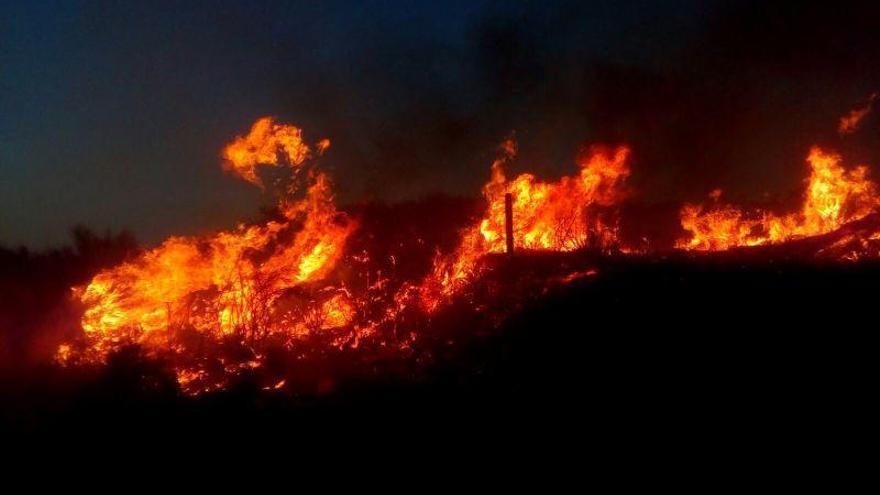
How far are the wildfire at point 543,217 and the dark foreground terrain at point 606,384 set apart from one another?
7.83 ft

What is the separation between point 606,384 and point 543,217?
7573mm

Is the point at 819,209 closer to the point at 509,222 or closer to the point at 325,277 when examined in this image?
the point at 509,222

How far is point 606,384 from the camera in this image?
905 centimetres

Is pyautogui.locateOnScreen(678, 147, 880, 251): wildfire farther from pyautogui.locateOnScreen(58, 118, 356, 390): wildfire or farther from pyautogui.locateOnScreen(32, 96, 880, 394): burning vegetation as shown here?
pyautogui.locateOnScreen(58, 118, 356, 390): wildfire

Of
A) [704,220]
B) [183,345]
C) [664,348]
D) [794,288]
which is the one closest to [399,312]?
[183,345]

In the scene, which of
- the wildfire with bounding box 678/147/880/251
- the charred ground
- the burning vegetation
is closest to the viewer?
the charred ground

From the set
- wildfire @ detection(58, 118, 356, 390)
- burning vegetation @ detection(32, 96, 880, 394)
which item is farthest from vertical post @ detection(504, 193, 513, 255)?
wildfire @ detection(58, 118, 356, 390)

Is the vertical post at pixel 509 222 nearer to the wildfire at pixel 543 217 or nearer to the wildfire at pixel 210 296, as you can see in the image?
the wildfire at pixel 543 217

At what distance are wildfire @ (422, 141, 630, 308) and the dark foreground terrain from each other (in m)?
2.39

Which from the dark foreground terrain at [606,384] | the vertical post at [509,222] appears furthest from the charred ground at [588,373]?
the vertical post at [509,222]

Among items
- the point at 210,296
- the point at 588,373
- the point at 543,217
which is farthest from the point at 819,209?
the point at 210,296

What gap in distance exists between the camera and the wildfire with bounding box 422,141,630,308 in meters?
14.6

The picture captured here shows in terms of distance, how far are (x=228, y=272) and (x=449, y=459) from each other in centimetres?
785

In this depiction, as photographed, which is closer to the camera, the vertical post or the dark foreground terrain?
the dark foreground terrain
